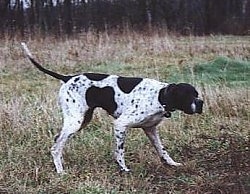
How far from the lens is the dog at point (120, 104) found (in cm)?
510

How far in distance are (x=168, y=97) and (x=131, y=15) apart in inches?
767

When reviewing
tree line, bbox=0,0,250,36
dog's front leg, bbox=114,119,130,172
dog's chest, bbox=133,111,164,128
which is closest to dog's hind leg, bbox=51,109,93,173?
dog's front leg, bbox=114,119,130,172

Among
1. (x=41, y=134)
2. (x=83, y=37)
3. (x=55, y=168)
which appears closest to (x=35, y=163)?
(x=55, y=168)

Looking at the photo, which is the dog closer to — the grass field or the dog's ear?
the dog's ear

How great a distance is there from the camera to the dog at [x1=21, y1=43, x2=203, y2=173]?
5.10 meters

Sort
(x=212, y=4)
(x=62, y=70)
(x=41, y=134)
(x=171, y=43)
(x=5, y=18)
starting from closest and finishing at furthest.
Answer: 1. (x=41, y=134)
2. (x=62, y=70)
3. (x=171, y=43)
4. (x=5, y=18)
5. (x=212, y=4)

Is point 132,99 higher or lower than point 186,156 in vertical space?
higher

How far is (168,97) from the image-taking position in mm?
5000

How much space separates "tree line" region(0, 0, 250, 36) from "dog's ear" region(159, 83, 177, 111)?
13745mm

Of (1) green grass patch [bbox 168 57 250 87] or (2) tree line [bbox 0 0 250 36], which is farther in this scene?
(2) tree line [bbox 0 0 250 36]

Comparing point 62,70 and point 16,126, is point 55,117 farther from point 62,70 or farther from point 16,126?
point 62,70

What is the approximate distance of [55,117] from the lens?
6.48 metres

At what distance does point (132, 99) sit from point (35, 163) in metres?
1.02

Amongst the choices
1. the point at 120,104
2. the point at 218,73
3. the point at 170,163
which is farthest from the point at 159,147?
the point at 218,73
